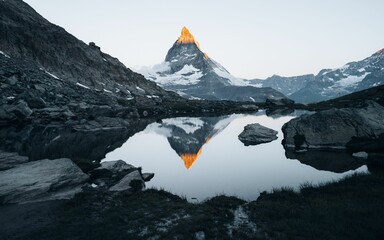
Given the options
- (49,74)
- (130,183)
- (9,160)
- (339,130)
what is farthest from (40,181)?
(49,74)

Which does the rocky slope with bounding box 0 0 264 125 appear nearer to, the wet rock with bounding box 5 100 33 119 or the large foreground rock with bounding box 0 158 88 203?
the wet rock with bounding box 5 100 33 119

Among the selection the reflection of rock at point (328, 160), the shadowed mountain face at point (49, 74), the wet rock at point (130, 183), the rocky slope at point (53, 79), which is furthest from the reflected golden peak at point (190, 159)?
the shadowed mountain face at point (49, 74)

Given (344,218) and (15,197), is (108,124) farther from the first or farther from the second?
(344,218)

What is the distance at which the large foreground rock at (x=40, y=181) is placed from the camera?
2041cm

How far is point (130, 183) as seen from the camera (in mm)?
23922

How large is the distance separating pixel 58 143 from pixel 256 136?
1418 inches

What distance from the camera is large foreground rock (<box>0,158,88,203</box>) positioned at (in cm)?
2041

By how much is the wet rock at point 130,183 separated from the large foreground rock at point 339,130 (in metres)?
27.6

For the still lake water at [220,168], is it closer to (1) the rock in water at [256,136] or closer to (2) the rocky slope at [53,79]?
(1) the rock in water at [256,136]

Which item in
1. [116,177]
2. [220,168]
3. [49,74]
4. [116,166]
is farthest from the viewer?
[49,74]

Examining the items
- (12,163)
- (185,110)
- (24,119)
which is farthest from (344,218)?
(185,110)

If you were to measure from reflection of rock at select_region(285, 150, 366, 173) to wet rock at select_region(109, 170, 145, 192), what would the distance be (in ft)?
64.5

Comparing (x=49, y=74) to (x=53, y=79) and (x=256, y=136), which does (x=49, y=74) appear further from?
(x=256, y=136)

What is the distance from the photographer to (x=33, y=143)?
155 ft
